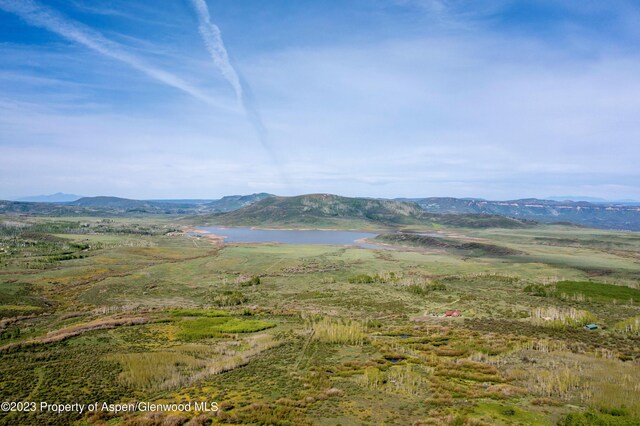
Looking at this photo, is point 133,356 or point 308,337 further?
point 308,337

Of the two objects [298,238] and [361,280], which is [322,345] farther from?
[298,238]

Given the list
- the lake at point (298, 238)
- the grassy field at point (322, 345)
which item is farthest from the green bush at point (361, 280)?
the lake at point (298, 238)

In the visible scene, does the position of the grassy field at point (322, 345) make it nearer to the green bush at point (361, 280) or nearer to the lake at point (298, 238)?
the green bush at point (361, 280)

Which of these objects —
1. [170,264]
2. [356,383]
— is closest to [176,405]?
[356,383]

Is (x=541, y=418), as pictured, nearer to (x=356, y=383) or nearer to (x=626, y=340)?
(x=356, y=383)

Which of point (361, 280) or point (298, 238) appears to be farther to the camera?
point (298, 238)

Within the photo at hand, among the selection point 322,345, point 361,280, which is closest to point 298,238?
point 361,280

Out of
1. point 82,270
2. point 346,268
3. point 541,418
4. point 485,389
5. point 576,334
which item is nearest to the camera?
point 541,418

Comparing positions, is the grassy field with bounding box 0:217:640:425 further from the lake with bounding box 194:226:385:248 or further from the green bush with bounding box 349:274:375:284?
the lake with bounding box 194:226:385:248
